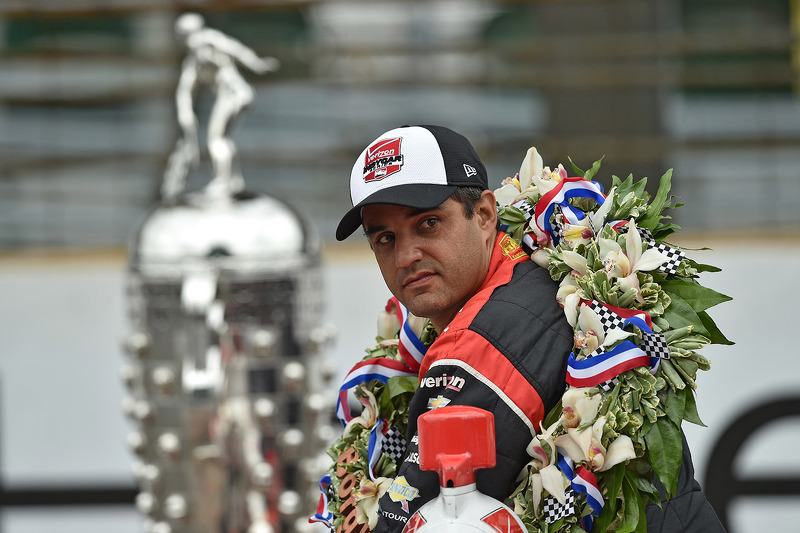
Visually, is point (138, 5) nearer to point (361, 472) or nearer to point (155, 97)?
point (155, 97)

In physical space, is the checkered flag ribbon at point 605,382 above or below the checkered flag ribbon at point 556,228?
below

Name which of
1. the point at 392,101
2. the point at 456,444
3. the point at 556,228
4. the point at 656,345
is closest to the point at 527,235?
the point at 556,228

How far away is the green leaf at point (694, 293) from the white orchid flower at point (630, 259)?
1.8 inches

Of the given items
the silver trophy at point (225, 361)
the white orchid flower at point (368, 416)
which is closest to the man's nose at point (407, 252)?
the white orchid flower at point (368, 416)

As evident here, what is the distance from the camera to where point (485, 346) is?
121 cm

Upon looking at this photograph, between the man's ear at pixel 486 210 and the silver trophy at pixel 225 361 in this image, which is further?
the silver trophy at pixel 225 361

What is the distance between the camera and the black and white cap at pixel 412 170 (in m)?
1.26

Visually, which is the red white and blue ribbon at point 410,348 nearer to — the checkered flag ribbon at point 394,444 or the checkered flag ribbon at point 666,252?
the checkered flag ribbon at point 394,444

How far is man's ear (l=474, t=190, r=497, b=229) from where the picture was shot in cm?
137

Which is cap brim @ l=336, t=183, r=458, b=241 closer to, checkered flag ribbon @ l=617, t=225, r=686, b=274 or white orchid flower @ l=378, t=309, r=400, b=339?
checkered flag ribbon @ l=617, t=225, r=686, b=274

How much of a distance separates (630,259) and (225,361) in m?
1.45

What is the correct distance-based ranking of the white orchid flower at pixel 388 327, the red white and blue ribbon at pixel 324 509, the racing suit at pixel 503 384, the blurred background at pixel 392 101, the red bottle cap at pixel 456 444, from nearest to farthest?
1. the red bottle cap at pixel 456 444
2. the racing suit at pixel 503 384
3. the red white and blue ribbon at pixel 324 509
4. the white orchid flower at pixel 388 327
5. the blurred background at pixel 392 101

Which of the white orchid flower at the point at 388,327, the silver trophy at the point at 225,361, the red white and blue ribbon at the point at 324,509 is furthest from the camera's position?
the silver trophy at the point at 225,361

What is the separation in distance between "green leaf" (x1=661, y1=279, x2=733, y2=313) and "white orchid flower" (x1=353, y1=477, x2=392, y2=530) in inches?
17.1
